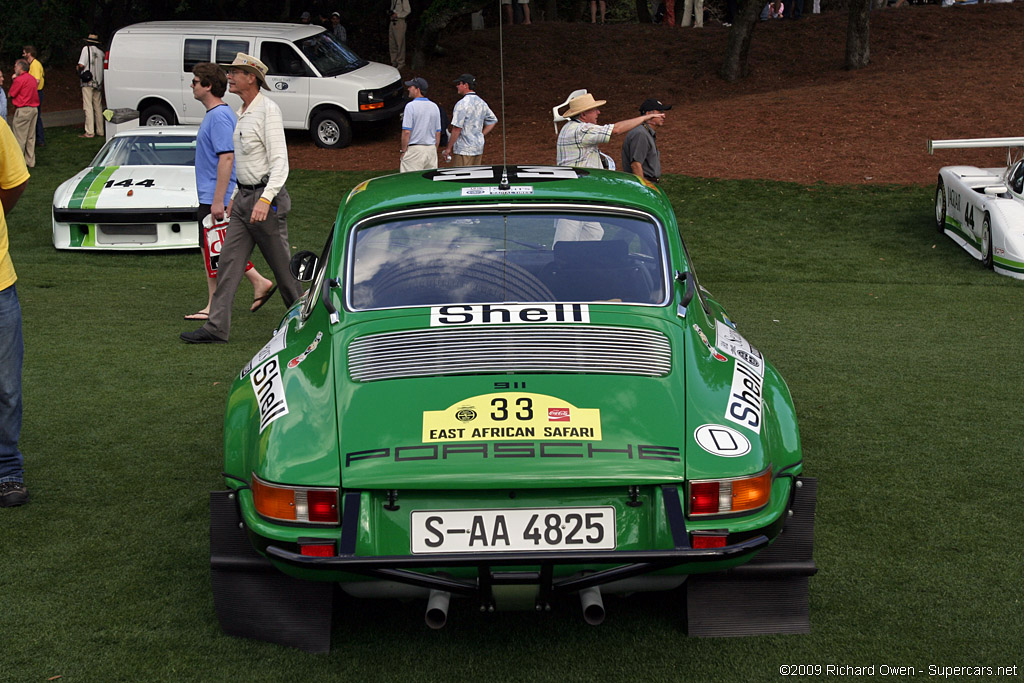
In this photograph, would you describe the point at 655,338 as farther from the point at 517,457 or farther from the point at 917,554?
the point at 917,554

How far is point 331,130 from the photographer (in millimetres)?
21078

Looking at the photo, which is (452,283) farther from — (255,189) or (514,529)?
(255,189)

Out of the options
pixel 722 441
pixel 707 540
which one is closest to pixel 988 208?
pixel 722 441

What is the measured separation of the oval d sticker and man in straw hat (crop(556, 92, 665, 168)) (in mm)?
6631

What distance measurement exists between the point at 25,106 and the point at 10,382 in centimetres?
1661

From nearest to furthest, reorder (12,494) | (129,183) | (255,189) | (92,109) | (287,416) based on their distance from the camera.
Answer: (287,416) → (12,494) → (255,189) → (129,183) → (92,109)

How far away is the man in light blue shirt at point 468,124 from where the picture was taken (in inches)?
600

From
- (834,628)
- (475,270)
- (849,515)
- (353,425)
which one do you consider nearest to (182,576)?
(353,425)

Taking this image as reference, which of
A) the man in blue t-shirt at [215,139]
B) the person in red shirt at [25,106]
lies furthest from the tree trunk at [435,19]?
the man in blue t-shirt at [215,139]

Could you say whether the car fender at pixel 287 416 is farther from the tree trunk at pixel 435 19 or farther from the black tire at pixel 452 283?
the tree trunk at pixel 435 19

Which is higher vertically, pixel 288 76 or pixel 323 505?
pixel 323 505

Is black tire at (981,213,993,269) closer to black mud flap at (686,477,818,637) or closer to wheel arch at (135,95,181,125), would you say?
black mud flap at (686,477,818,637)

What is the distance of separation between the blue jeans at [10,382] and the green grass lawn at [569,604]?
0.24 metres

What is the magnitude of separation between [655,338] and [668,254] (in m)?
0.59
